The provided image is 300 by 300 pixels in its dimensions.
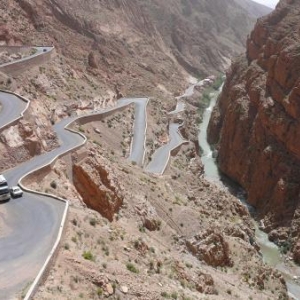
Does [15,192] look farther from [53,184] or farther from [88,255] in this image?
[88,255]

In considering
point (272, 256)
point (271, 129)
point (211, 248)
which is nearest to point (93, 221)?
point (211, 248)

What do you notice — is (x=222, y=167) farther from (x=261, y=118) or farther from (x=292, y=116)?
(x=292, y=116)

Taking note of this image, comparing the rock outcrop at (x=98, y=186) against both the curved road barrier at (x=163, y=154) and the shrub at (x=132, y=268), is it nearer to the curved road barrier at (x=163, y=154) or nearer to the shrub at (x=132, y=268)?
the shrub at (x=132, y=268)

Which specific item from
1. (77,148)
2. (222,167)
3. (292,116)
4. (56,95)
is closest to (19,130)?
(77,148)

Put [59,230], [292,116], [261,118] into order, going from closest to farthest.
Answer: [59,230]
[292,116]
[261,118]

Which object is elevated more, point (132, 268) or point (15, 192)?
point (132, 268)

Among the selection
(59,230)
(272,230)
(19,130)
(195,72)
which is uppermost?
(59,230)

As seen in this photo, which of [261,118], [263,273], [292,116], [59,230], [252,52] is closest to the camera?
[59,230]
